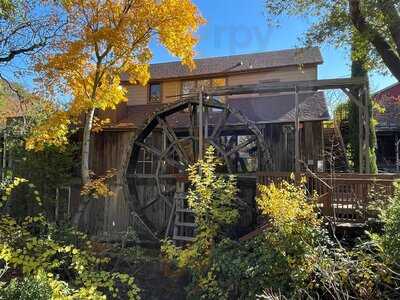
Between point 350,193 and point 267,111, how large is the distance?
6.56 meters

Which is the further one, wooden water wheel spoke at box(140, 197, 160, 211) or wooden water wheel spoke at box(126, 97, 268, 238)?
wooden water wheel spoke at box(140, 197, 160, 211)

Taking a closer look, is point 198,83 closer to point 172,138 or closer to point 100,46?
point 172,138

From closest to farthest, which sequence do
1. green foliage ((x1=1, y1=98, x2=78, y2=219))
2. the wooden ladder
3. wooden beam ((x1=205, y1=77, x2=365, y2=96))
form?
wooden beam ((x1=205, y1=77, x2=365, y2=96)) → the wooden ladder → green foliage ((x1=1, y1=98, x2=78, y2=219))

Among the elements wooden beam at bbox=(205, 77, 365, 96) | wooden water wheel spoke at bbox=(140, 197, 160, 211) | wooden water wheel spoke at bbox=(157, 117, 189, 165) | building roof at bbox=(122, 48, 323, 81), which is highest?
building roof at bbox=(122, 48, 323, 81)

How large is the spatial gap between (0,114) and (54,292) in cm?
1236

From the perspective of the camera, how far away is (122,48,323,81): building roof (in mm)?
15070

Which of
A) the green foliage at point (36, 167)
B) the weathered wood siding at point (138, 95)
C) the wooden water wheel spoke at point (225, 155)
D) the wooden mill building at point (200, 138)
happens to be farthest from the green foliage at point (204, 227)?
the weathered wood siding at point (138, 95)

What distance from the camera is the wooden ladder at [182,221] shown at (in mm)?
10227

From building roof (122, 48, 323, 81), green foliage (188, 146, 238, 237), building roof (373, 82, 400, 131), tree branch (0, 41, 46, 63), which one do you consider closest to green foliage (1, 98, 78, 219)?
tree branch (0, 41, 46, 63)

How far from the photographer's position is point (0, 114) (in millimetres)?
14141

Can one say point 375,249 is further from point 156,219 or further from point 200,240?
point 156,219

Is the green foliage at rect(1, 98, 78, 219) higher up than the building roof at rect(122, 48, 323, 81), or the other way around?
the building roof at rect(122, 48, 323, 81)

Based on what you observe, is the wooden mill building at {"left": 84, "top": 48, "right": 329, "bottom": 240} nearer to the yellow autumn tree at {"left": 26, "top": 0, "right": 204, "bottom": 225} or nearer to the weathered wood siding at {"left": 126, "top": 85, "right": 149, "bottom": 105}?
the weathered wood siding at {"left": 126, "top": 85, "right": 149, "bottom": 105}

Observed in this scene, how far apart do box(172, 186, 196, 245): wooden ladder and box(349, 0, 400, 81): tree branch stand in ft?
18.8
